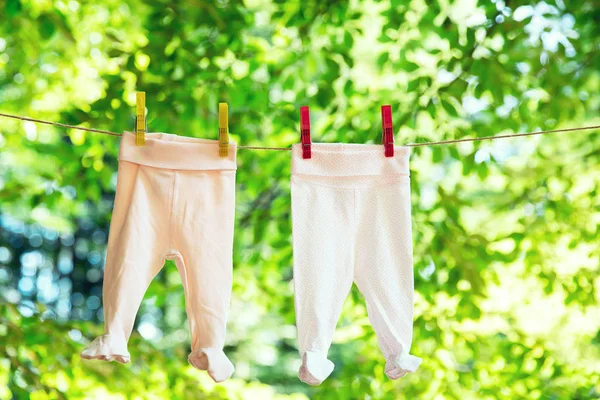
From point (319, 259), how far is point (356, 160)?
24 centimetres

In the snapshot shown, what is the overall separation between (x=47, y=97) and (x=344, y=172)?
2.17 metres

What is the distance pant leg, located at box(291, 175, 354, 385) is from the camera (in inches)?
57.3

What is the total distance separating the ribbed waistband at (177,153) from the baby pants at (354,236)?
17cm

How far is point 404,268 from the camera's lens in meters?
1.50

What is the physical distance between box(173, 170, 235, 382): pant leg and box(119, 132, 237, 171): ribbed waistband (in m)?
0.02

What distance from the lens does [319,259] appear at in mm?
1479

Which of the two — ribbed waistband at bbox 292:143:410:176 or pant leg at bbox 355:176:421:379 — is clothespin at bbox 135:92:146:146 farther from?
pant leg at bbox 355:176:421:379

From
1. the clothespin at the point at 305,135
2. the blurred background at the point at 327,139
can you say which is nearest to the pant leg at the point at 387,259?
the clothespin at the point at 305,135

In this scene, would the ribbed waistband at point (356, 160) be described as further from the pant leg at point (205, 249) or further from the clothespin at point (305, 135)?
the pant leg at point (205, 249)

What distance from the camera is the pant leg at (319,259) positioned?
4.77 ft

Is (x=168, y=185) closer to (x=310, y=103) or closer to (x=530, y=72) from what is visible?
(x=310, y=103)

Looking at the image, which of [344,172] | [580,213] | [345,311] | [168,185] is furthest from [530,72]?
[168,185]

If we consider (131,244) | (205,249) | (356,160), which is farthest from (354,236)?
(131,244)

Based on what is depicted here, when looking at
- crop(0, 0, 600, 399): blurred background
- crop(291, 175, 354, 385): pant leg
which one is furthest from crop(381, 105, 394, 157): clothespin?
crop(0, 0, 600, 399): blurred background
